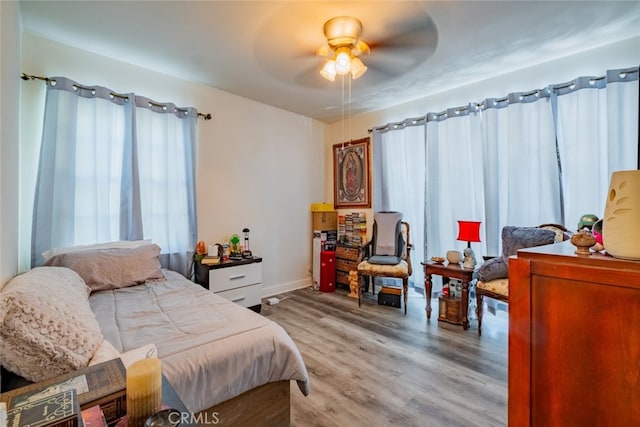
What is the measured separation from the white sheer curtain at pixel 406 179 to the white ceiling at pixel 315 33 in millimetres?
825

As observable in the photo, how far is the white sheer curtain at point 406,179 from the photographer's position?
3.52 metres

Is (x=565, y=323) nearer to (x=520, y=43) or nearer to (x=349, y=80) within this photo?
(x=520, y=43)

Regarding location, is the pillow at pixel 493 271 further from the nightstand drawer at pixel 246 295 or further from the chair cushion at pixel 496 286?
the nightstand drawer at pixel 246 295

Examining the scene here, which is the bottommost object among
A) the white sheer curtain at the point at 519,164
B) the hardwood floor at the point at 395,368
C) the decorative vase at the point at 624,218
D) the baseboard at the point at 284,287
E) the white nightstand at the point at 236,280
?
the hardwood floor at the point at 395,368

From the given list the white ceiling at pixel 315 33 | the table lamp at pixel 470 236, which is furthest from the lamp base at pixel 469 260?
the white ceiling at pixel 315 33

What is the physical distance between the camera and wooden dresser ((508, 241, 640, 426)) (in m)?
0.65

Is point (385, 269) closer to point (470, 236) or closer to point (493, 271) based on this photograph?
point (470, 236)

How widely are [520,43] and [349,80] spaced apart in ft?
5.11

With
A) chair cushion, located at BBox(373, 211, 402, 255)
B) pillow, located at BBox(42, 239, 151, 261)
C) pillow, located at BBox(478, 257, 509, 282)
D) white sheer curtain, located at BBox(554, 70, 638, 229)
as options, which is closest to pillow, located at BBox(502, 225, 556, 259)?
pillow, located at BBox(478, 257, 509, 282)

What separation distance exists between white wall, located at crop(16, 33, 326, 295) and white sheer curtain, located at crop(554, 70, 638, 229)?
10.1 feet

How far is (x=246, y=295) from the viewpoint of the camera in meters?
3.02

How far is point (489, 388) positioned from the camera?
5.92 ft

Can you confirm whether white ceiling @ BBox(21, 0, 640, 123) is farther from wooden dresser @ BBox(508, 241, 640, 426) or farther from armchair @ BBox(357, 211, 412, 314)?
wooden dresser @ BBox(508, 241, 640, 426)

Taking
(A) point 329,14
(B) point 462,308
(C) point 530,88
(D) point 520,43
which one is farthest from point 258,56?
(B) point 462,308
